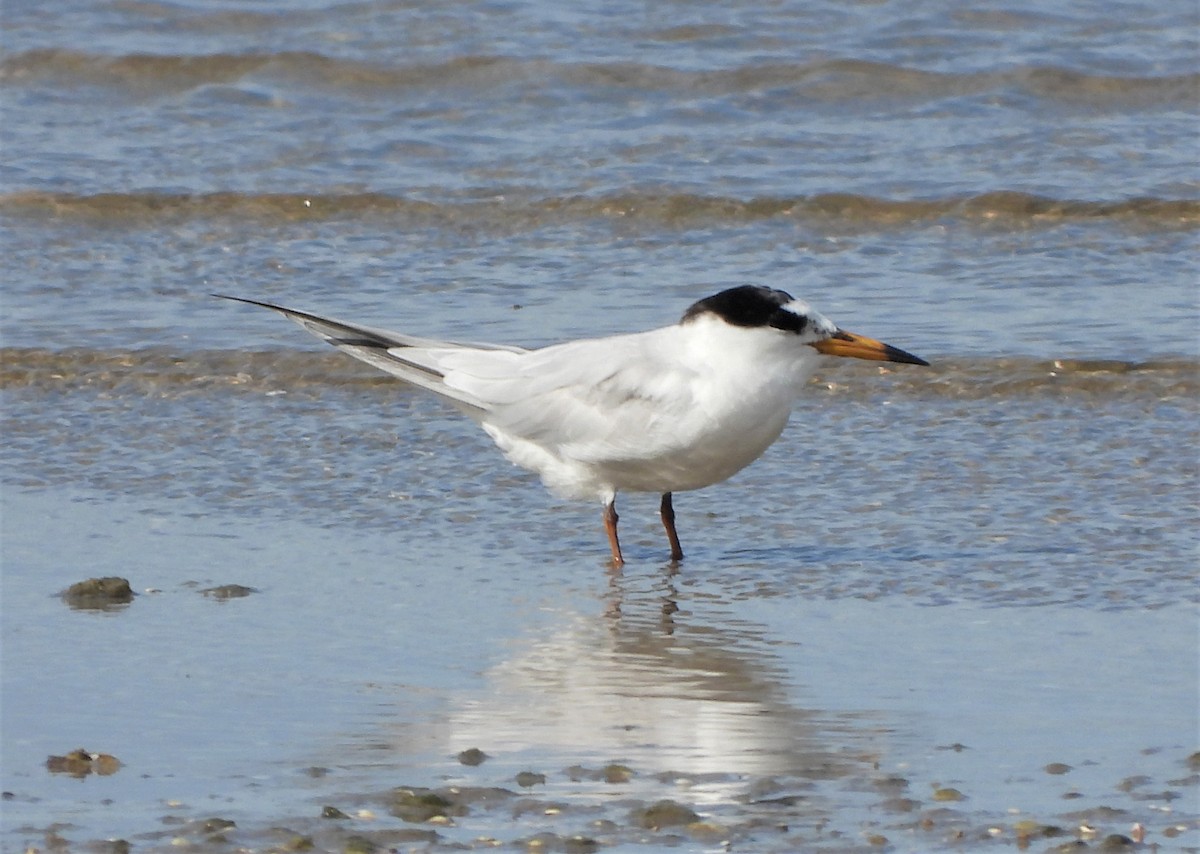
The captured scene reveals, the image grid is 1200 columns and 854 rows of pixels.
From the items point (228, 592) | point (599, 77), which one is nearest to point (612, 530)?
point (228, 592)

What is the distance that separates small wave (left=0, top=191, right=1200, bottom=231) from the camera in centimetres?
803

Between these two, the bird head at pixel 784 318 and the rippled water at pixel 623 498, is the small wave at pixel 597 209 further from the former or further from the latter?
the bird head at pixel 784 318

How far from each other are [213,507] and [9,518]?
0.51m

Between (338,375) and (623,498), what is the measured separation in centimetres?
136

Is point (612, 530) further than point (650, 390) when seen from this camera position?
Yes

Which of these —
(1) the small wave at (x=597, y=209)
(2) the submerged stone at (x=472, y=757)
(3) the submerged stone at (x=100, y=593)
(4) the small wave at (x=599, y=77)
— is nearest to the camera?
(2) the submerged stone at (x=472, y=757)

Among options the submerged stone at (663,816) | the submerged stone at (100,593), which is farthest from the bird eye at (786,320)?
the submerged stone at (663,816)

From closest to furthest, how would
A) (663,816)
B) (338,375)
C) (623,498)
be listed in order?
1. (663,816)
2. (623,498)
3. (338,375)

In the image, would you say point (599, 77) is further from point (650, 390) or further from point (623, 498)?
point (650, 390)

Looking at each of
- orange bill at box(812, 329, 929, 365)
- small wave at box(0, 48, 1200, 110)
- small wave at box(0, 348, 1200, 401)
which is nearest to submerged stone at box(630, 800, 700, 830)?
orange bill at box(812, 329, 929, 365)

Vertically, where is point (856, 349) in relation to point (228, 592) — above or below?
above

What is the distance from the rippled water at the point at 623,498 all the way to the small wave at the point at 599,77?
0.03m

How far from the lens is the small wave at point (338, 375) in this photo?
20.0 ft

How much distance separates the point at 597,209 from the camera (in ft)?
27.6
